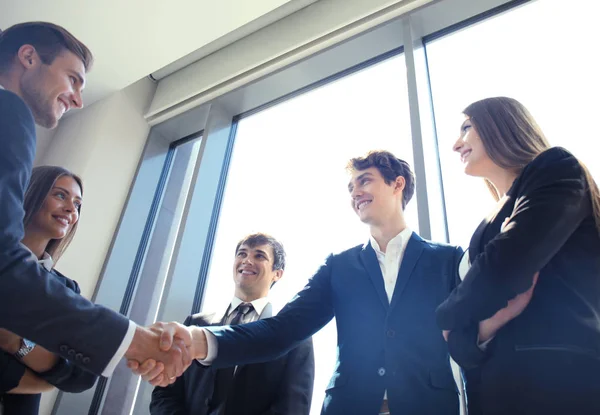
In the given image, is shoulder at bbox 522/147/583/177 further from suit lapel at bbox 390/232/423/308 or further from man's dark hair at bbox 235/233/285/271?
man's dark hair at bbox 235/233/285/271

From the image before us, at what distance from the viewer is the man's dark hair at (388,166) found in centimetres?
168

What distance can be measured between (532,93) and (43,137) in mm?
3510

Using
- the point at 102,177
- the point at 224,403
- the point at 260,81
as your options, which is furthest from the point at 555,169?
the point at 102,177

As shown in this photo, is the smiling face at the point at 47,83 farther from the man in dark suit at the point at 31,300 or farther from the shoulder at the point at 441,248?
the shoulder at the point at 441,248

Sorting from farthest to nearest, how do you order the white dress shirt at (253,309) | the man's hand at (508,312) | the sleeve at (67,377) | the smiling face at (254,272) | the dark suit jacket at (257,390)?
the smiling face at (254,272) → the white dress shirt at (253,309) → the dark suit jacket at (257,390) → the sleeve at (67,377) → the man's hand at (508,312)

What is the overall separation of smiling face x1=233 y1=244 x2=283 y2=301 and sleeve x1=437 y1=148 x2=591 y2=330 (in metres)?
1.21

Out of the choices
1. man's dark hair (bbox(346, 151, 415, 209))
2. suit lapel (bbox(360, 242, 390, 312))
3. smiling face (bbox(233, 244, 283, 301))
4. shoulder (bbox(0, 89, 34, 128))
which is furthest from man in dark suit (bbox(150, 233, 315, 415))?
shoulder (bbox(0, 89, 34, 128))

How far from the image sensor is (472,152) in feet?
4.11

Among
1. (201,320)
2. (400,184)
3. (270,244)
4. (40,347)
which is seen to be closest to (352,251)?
(400,184)

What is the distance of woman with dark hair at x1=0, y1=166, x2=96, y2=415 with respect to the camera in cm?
115

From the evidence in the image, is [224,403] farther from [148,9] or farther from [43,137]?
[43,137]

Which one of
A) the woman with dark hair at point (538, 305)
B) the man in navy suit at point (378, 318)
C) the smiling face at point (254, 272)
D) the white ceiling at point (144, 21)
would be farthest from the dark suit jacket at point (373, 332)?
the white ceiling at point (144, 21)

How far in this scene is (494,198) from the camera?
1325mm

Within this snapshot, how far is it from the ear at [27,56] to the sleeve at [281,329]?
1030mm
